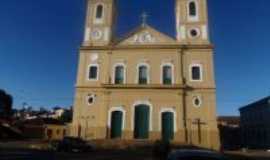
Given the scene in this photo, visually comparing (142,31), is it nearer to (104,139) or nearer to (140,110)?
(140,110)

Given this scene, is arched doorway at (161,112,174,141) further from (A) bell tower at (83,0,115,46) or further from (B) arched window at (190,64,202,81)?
(A) bell tower at (83,0,115,46)

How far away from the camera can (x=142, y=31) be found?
3209cm

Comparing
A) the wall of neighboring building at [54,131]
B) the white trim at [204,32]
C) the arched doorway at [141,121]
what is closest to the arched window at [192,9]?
the white trim at [204,32]

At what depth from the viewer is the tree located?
57.1 m

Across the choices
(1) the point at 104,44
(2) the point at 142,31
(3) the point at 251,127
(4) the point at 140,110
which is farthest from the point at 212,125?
(3) the point at 251,127

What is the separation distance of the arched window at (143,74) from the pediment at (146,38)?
301 centimetres

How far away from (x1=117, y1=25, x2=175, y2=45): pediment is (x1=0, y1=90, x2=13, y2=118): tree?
37.4m

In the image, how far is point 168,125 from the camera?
28438mm

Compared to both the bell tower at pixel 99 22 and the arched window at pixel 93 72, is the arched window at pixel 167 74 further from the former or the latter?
the arched window at pixel 93 72

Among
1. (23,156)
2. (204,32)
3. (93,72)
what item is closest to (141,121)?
(93,72)

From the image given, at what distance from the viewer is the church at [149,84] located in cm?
2833

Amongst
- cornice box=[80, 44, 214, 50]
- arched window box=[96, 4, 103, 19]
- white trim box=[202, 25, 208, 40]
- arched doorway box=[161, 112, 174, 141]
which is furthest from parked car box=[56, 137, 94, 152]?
white trim box=[202, 25, 208, 40]

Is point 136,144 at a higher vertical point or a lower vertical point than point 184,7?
lower

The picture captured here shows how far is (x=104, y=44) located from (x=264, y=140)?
91.8 feet
